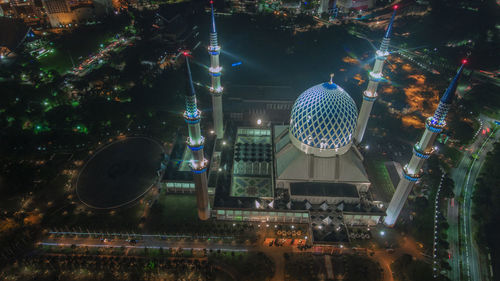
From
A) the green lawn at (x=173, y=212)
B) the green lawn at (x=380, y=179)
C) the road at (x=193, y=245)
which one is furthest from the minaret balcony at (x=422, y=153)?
the green lawn at (x=173, y=212)

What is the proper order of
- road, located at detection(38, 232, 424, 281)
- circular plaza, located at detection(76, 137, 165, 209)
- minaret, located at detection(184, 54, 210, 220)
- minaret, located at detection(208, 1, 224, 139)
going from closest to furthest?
minaret, located at detection(184, 54, 210, 220), road, located at detection(38, 232, 424, 281), circular plaza, located at detection(76, 137, 165, 209), minaret, located at detection(208, 1, 224, 139)

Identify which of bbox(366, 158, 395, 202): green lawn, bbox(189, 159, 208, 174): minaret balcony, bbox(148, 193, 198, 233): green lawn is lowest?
bbox(148, 193, 198, 233): green lawn

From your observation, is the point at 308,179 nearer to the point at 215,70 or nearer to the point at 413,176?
the point at 413,176

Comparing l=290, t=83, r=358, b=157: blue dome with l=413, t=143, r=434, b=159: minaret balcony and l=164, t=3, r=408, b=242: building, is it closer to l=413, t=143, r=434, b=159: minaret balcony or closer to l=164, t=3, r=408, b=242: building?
l=164, t=3, r=408, b=242: building

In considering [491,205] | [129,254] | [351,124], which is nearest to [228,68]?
[351,124]

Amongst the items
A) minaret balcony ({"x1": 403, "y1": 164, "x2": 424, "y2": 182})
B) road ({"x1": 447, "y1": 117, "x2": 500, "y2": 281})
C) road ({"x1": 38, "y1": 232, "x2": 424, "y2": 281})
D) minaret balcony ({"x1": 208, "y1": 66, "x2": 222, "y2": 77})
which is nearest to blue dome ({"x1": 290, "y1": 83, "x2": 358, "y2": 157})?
minaret balcony ({"x1": 403, "y1": 164, "x2": 424, "y2": 182})
